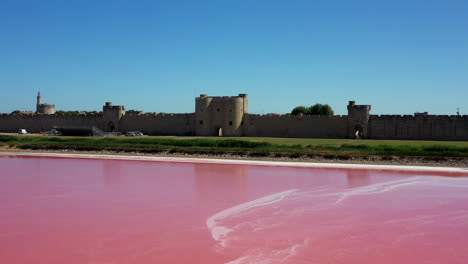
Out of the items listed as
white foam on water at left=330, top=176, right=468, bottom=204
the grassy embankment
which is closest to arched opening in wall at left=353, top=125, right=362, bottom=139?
the grassy embankment

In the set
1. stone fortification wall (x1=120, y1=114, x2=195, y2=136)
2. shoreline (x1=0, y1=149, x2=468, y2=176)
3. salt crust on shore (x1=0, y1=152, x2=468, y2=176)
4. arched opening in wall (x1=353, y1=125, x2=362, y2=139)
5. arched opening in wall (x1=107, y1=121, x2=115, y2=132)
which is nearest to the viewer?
salt crust on shore (x1=0, y1=152, x2=468, y2=176)

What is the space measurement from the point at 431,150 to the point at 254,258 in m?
24.3

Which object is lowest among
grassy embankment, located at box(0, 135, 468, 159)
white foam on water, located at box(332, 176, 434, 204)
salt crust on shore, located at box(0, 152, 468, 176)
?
white foam on water, located at box(332, 176, 434, 204)

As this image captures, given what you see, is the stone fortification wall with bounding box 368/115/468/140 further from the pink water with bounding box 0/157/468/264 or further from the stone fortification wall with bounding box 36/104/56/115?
the stone fortification wall with bounding box 36/104/56/115

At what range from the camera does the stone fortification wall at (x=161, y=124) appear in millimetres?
51844

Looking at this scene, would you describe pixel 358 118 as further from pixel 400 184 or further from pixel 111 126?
pixel 111 126

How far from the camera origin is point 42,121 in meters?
60.0

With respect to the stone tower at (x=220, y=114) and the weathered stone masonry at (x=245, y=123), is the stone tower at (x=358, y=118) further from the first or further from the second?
the stone tower at (x=220, y=114)

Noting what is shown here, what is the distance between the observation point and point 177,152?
36.2 metres

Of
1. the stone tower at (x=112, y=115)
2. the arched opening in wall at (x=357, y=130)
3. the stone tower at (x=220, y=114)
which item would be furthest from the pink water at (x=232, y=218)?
the stone tower at (x=112, y=115)

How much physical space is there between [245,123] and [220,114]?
9.10 feet

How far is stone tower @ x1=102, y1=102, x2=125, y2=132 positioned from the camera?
55.3 m

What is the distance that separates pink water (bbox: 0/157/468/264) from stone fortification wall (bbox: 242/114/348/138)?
2060cm

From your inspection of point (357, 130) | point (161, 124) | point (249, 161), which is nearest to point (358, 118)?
point (357, 130)
